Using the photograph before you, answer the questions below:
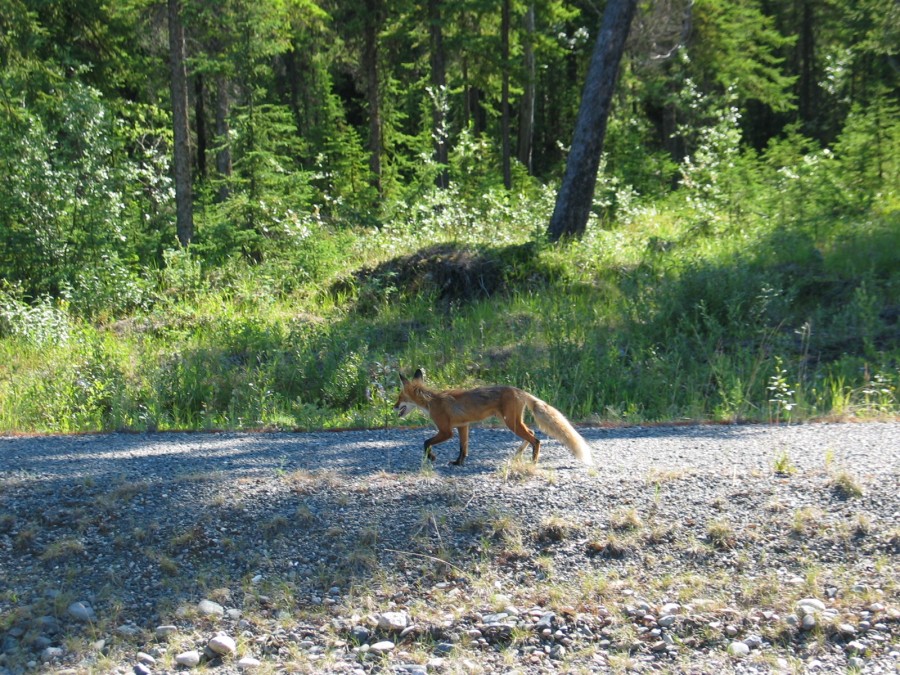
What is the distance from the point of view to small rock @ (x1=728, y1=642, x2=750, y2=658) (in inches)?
189

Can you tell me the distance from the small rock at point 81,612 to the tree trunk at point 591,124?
Answer: 43.9 feet

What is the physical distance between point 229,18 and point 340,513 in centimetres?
1700

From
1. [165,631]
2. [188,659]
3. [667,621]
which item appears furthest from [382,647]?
[667,621]

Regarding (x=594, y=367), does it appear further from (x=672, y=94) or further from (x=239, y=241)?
(x=672, y=94)

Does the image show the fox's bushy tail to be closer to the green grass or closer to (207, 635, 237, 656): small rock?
the green grass

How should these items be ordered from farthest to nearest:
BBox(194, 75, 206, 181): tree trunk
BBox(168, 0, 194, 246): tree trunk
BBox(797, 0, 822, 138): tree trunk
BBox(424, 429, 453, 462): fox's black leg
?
1. BBox(797, 0, 822, 138): tree trunk
2. BBox(194, 75, 206, 181): tree trunk
3. BBox(168, 0, 194, 246): tree trunk
4. BBox(424, 429, 453, 462): fox's black leg

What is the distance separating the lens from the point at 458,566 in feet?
18.4

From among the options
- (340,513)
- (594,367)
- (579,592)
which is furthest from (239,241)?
(579,592)

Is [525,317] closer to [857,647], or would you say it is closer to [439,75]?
[857,647]

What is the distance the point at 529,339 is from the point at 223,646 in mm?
8636

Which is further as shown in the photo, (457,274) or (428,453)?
(457,274)

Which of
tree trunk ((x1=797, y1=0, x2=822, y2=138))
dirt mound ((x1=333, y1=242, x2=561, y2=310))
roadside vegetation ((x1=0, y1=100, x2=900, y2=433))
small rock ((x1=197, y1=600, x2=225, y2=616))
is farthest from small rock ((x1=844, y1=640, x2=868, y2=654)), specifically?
tree trunk ((x1=797, y1=0, x2=822, y2=138))

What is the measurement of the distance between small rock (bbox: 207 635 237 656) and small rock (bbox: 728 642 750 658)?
2852 mm

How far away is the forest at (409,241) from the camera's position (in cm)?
1167
